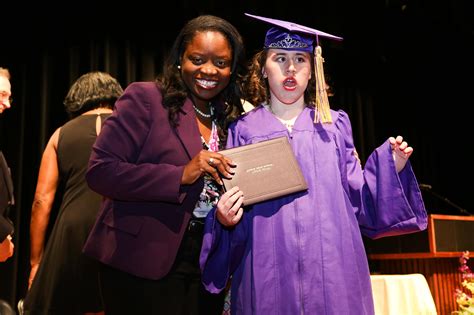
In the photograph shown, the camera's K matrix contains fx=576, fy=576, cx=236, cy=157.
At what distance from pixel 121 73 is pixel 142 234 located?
10.2 ft

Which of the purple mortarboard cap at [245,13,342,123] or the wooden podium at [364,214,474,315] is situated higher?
the purple mortarboard cap at [245,13,342,123]

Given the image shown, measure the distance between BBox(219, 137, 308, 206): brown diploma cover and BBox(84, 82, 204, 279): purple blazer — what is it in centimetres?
19

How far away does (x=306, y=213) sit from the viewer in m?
1.99

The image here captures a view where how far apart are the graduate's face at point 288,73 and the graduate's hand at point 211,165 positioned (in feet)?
1.41

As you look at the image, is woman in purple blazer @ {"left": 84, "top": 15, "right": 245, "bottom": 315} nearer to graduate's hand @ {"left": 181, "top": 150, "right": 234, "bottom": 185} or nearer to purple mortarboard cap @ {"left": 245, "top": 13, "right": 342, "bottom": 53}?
graduate's hand @ {"left": 181, "top": 150, "right": 234, "bottom": 185}

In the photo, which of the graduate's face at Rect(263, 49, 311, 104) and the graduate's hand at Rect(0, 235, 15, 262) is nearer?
the graduate's face at Rect(263, 49, 311, 104)

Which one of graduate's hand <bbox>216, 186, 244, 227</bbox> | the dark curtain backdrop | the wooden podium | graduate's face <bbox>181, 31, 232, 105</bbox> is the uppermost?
the dark curtain backdrop

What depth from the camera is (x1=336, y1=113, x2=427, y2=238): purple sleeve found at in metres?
2.07

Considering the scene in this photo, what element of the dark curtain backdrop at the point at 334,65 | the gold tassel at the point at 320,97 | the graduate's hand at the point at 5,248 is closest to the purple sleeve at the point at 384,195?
the gold tassel at the point at 320,97

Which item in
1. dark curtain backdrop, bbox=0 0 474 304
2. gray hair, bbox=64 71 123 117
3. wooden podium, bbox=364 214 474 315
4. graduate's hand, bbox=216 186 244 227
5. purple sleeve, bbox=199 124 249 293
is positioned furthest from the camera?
wooden podium, bbox=364 214 474 315

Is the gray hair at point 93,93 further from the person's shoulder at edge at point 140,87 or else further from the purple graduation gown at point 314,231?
the purple graduation gown at point 314,231

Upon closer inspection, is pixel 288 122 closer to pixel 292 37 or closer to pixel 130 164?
pixel 292 37

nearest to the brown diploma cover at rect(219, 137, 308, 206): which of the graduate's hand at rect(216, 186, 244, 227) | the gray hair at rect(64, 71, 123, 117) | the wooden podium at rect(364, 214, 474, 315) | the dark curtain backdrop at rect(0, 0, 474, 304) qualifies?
the graduate's hand at rect(216, 186, 244, 227)

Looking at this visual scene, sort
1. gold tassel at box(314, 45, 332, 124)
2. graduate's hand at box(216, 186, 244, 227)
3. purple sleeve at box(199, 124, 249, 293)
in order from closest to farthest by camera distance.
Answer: graduate's hand at box(216, 186, 244, 227)
purple sleeve at box(199, 124, 249, 293)
gold tassel at box(314, 45, 332, 124)
